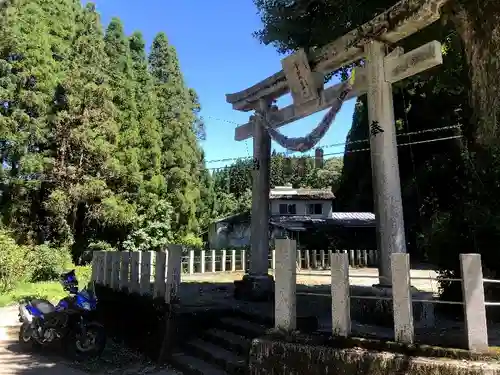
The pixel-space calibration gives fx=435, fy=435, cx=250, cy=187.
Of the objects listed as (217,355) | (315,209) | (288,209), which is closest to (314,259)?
(315,209)

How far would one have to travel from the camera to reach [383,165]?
6.42 meters

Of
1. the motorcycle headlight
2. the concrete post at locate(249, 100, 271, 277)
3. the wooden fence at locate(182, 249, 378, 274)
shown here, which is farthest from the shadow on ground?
the wooden fence at locate(182, 249, 378, 274)

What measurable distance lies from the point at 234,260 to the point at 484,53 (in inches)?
638

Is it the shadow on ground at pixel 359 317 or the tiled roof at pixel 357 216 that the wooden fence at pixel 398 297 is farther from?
the tiled roof at pixel 357 216

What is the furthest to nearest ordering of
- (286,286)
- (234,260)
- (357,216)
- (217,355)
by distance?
(357,216) < (234,260) < (217,355) < (286,286)

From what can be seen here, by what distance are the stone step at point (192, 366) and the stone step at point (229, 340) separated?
0.37 m

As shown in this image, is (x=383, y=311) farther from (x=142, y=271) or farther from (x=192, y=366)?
(x=142, y=271)

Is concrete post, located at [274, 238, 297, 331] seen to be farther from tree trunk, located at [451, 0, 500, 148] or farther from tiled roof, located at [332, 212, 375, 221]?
tiled roof, located at [332, 212, 375, 221]

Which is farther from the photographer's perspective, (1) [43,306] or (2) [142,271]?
(2) [142,271]

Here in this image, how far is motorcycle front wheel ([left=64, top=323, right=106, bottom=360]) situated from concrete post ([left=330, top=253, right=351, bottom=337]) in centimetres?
493

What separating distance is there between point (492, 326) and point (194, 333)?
14.7ft

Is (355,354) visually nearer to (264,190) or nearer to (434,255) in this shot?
(434,255)

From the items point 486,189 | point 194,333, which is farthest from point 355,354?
point 486,189

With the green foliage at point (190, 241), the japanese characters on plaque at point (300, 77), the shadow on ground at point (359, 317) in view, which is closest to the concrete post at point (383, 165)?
the shadow on ground at point (359, 317)
